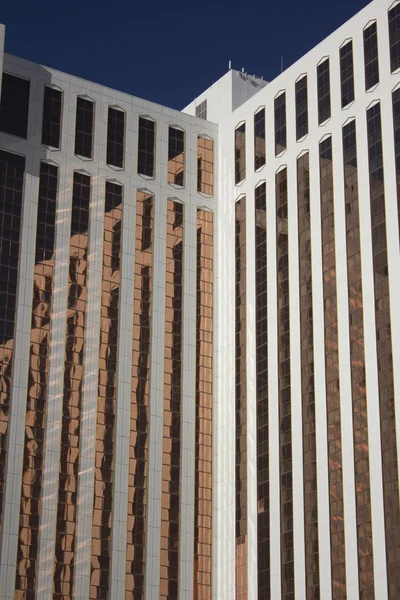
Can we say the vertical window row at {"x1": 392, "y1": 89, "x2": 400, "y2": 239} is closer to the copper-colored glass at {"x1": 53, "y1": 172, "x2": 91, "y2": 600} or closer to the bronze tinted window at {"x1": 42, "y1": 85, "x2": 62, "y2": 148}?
the copper-colored glass at {"x1": 53, "y1": 172, "x2": 91, "y2": 600}

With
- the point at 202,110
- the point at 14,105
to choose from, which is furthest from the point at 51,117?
the point at 202,110

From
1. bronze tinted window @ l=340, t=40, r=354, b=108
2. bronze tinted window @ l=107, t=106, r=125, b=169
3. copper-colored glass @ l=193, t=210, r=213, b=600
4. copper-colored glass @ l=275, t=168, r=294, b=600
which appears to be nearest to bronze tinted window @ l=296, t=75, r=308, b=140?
copper-colored glass @ l=275, t=168, r=294, b=600

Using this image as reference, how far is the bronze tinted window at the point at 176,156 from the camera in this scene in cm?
9725

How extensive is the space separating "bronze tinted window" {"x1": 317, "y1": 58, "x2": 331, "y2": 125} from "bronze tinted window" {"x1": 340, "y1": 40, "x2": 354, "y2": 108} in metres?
1.67

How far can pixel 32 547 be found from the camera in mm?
79625

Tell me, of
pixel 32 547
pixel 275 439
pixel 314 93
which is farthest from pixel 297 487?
pixel 314 93

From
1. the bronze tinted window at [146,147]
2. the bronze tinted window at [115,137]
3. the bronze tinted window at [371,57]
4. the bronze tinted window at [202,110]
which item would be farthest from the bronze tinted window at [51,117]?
the bronze tinted window at [371,57]

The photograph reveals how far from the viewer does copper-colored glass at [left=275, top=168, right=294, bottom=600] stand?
261ft

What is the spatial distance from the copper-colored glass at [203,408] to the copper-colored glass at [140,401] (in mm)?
4756

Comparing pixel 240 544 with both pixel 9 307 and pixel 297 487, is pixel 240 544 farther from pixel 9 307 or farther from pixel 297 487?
pixel 9 307

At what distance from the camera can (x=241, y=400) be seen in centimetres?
8931

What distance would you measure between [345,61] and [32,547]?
141 ft

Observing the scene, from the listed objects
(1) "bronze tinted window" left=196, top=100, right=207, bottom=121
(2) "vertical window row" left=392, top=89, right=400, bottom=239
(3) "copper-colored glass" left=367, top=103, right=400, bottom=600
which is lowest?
(3) "copper-colored glass" left=367, top=103, right=400, bottom=600

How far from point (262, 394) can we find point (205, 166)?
2349cm
